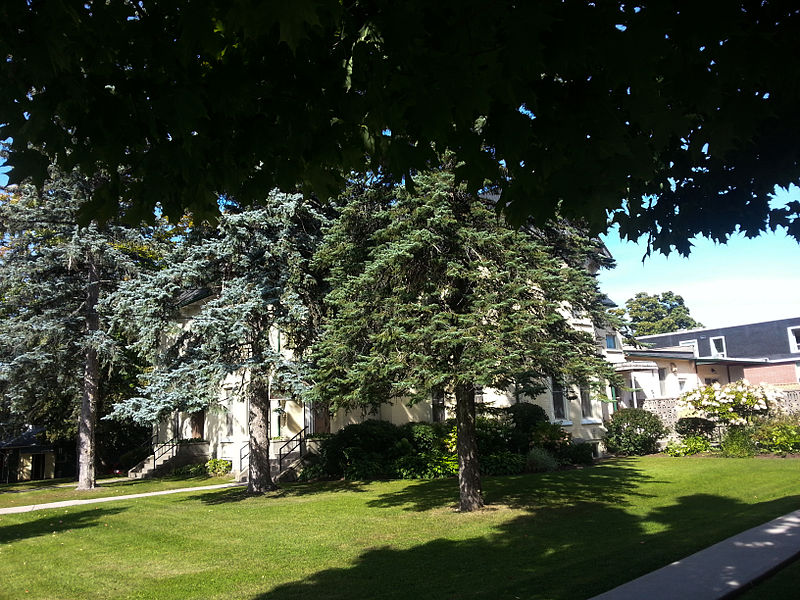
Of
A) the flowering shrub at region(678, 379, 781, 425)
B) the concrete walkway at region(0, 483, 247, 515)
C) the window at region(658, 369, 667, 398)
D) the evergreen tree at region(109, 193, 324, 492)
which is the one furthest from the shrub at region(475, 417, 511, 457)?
the window at region(658, 369, 667, 398)

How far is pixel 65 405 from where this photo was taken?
30516mm

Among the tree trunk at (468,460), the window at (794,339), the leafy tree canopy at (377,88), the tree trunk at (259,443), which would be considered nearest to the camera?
the leafy tree canopy at (377,88)

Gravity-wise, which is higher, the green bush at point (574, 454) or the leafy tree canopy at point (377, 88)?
the leafy tree canopy at point (377, 88)

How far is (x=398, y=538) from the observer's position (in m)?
10.4

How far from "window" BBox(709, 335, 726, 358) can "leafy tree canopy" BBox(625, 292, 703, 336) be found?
20.7 metres

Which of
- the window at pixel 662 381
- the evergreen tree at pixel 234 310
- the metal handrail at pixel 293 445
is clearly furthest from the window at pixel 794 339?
the evergreen tree at pixel 234 310

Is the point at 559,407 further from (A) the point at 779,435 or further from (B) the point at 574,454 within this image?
(A) the point at 779,435

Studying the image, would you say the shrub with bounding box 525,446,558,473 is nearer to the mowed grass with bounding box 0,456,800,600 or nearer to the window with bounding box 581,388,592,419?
the mowed grass with bounding box 0,456,800,600

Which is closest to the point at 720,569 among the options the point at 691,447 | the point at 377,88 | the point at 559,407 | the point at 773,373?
the point at 377,88

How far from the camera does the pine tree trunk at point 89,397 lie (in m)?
22.9

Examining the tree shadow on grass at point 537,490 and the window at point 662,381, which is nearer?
the tree shadow on grass at point 537,490

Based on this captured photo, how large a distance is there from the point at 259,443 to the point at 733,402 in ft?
56.0

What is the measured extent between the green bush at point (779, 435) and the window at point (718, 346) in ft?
90.8

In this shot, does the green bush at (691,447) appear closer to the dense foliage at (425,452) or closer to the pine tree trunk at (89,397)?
the dense foliage at (425,452)
